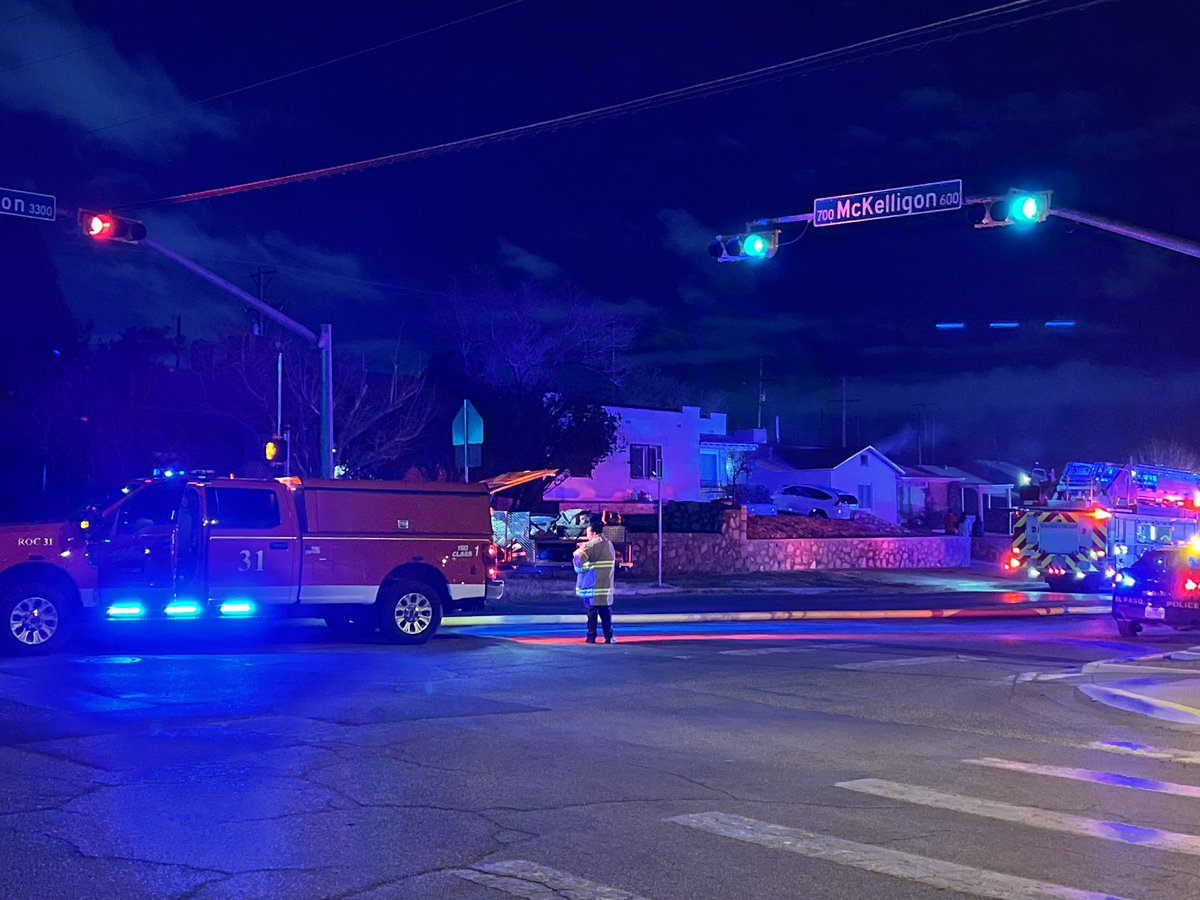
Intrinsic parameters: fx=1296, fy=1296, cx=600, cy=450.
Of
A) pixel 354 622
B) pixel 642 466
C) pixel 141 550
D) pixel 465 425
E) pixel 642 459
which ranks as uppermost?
pixel 642 459

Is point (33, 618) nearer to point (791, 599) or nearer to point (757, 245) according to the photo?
point (757, 245)

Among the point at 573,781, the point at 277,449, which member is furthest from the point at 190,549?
the point at 573,781

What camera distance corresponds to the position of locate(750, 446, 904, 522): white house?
6581cm

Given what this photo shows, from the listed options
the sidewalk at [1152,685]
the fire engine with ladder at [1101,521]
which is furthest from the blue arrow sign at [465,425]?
the fire engine with ladder at [1101,521]

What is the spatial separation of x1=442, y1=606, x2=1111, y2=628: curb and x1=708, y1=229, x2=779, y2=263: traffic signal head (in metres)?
7.46

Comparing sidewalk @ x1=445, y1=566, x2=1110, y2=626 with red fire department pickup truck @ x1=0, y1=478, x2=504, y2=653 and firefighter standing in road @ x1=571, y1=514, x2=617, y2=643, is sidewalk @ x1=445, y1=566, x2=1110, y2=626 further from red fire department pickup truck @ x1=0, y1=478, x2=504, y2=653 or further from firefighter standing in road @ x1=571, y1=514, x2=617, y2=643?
red fire department pickup truck @ x1=0, y1=478, x2=504, y2=653

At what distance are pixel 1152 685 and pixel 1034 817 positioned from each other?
7190mm

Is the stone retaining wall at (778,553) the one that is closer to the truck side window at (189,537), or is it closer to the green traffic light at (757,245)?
the green traffic light at (757,245)

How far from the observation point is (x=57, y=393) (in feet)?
141

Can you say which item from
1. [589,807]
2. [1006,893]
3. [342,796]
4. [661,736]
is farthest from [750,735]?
[1006,893]

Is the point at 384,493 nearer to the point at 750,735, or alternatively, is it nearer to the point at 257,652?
the point at 257,652

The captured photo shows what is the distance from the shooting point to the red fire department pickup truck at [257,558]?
51.4 ft

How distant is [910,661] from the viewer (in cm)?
1722

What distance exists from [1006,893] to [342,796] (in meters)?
4.12
